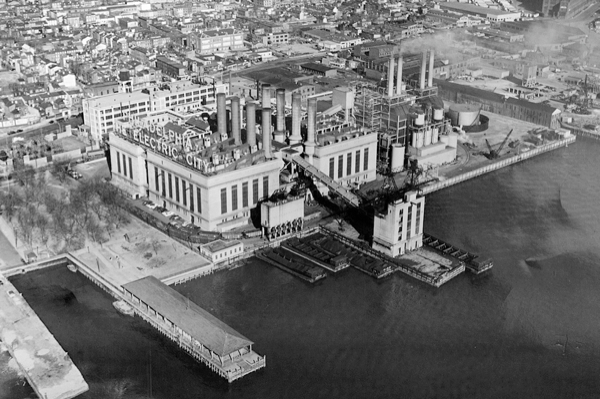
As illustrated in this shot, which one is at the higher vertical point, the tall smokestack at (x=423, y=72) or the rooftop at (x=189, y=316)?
the tall smokestack at (x=423, y=72)

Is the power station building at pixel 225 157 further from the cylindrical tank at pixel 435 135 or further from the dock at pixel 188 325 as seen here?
the dock at pixel 188 325

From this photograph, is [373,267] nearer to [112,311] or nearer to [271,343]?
[271,343]

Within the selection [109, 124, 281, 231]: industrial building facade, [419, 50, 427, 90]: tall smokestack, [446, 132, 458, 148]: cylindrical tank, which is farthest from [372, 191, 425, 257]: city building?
[419, 50, 427, 90]: tall smokestack

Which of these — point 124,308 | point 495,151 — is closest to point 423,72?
point 495,151

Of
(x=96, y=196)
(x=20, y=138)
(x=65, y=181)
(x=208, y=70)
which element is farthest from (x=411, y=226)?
(x=208, y=70)

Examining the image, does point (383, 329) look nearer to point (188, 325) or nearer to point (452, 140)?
point (188, 325)

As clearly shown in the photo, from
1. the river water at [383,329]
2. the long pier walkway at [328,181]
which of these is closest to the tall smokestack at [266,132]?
the long pier walkway at [328,181]

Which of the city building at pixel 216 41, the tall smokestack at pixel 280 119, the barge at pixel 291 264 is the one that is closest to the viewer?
the barge at pixel 291 264
